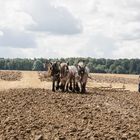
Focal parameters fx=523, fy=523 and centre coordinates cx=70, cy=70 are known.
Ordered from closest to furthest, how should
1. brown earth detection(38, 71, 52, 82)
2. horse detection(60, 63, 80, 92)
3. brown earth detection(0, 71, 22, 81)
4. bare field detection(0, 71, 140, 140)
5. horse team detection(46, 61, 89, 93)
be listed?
bare field detection(0, 71, 140, 140), horse team detection(46, 61, 89, 93), horse detection(60, 63, 80, 92), brown earth detection(38, 71, 52, 82), brown earth detection(0, 71, 22, 81)

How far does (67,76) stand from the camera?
32.3 metres

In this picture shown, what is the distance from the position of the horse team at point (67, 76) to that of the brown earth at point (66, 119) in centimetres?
655

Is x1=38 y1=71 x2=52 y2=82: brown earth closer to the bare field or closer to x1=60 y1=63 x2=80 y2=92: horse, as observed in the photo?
x1=60 y1=63 x2=80 y2=92: horse

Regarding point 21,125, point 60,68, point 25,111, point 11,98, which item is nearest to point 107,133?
point 21,125

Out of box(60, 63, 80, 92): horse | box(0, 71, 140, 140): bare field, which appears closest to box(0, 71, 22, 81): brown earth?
box(60, 63, 80, 92): horse

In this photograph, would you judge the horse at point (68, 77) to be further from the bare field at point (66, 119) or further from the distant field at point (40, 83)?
the bare field at point (66, 119)

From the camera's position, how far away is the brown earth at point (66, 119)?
15.5 m

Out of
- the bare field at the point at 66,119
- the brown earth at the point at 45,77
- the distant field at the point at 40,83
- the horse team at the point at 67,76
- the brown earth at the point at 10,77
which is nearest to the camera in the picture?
the bare field at the point at 66,119

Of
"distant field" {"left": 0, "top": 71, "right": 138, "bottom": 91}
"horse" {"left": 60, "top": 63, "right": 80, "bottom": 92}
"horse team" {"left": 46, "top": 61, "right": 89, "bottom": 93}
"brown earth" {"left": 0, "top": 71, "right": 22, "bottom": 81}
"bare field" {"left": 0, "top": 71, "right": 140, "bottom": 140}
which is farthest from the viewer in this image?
"brown earth" {"left": 0, "top": 71, "right": 22, "bottom": 81}

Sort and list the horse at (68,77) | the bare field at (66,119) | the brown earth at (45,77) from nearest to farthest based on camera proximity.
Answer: the bare field at (66,119), the horse at (68,77), the brown earth at (45,77)

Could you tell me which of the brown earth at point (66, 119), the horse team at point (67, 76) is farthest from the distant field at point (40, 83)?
the brown earth at point (66, 119)

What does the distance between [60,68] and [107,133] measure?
16591mm

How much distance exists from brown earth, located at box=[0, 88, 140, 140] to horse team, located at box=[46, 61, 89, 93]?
6547 millimetres

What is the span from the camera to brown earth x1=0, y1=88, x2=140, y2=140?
15.5 m
